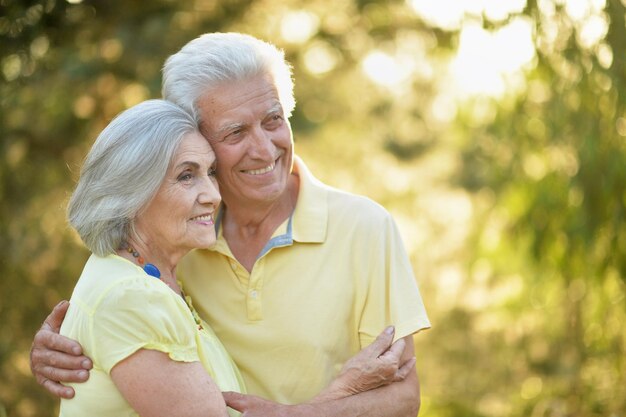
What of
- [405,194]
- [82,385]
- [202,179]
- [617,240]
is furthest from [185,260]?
[405,194]

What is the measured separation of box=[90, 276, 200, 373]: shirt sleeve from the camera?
2.06 metres

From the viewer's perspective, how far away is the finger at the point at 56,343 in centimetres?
222

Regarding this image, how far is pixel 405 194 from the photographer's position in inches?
371

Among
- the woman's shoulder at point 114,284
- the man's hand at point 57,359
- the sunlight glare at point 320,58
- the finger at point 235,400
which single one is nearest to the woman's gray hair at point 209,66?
the woman's shoulder at point 114,284

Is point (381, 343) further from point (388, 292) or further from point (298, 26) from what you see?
point (298, 26)

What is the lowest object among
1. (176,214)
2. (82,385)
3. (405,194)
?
(405,194)

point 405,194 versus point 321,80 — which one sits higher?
point 321,80

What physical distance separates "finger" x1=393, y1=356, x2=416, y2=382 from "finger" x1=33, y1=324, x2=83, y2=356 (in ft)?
2.70

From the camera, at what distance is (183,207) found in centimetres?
233

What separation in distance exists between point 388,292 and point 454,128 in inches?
184

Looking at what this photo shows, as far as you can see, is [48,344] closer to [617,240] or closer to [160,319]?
[160,319]

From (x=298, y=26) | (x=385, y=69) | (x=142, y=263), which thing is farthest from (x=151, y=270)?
(x=385, y=69)

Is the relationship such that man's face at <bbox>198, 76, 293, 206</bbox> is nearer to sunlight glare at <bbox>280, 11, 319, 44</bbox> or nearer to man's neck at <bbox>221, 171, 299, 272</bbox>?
man's neck at <bbox>221, 171, 299, 272</bbox>

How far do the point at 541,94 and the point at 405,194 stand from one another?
3.75 meters
